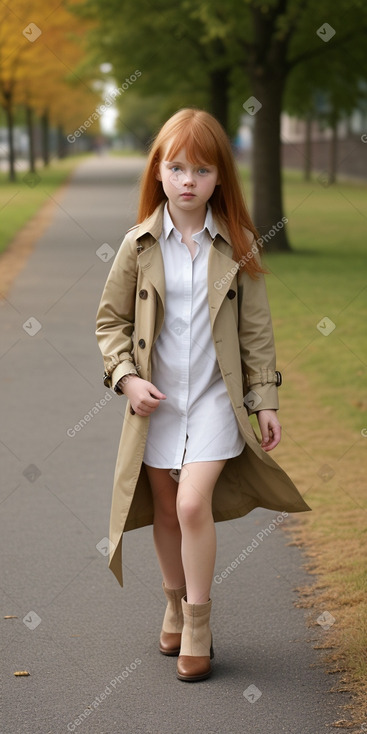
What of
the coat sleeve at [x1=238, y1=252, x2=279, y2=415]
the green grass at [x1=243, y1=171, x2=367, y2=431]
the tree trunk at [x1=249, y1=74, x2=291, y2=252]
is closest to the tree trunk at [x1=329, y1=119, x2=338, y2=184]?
the green grass at [x1=243, y1=171, x2=367, y2=431]

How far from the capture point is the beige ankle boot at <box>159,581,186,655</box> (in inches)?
145

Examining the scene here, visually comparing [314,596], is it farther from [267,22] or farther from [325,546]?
[267,22]

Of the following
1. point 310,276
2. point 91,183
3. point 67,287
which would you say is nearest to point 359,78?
point 310,276

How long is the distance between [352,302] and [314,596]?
8418 mm

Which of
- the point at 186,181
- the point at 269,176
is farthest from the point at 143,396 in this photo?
the point at 269,176

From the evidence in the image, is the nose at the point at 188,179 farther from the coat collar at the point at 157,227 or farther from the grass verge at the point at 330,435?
the grass verge at the point at 330,435

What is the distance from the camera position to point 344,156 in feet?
147

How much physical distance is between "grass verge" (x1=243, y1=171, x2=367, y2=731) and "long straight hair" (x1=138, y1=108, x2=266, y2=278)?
4.48ft

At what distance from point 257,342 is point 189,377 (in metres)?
0.25

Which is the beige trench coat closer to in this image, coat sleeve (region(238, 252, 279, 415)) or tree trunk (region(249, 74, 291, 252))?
coat sleeve (region(238, 252, 279, 415))

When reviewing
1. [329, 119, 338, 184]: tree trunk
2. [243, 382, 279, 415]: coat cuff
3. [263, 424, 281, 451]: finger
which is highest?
[243, 382, 279, 415]: coat cuff

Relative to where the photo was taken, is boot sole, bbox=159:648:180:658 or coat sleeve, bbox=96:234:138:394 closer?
coat sleeve, bbox=96:234:138:394

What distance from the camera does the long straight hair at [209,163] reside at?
3301 mm

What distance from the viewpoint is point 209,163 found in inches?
131
